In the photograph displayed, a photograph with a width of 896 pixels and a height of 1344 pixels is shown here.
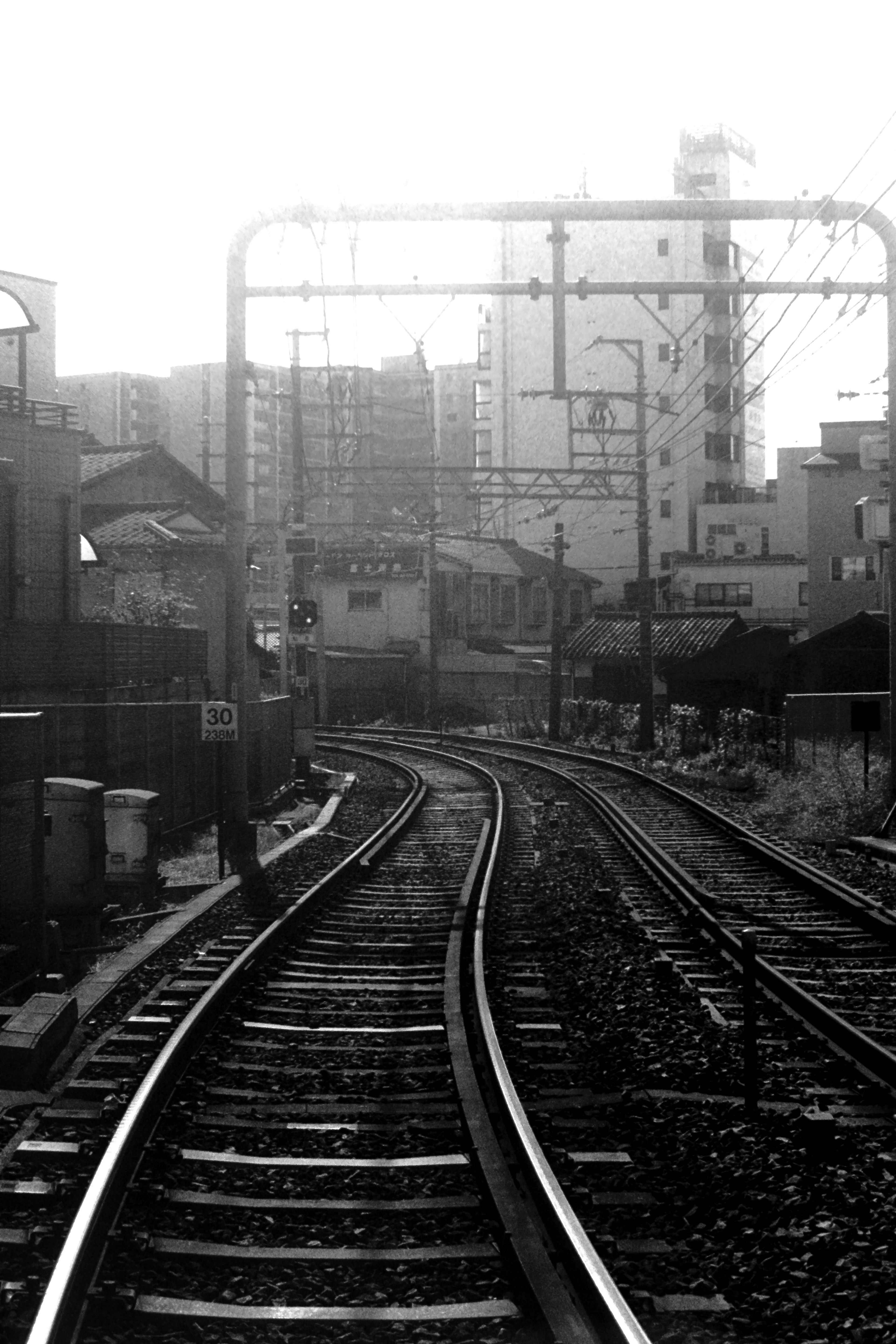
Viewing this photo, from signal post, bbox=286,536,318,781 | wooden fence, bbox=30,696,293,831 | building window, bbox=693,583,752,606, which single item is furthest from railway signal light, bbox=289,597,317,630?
building window, bbox=693,583,752,606

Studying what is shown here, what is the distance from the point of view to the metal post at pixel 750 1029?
687cm

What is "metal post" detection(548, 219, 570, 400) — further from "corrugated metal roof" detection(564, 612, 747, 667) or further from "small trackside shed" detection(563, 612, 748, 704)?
"small trackside shed" detection(563, 612, 748, 704)

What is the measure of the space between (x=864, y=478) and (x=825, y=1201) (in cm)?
5174

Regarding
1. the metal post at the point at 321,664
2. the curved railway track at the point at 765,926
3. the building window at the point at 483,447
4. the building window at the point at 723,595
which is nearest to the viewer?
the curved railway track at the point at 765,926

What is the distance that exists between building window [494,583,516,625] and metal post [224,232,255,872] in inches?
1988

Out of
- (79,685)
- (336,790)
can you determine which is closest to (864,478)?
(336,790)

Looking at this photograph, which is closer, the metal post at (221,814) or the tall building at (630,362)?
the metal post at (221,814)

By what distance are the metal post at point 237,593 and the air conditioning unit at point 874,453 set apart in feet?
49.2

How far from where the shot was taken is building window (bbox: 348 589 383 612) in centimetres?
6256

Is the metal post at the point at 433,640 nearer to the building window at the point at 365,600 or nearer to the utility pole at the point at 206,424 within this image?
the building window at the point at 365,600

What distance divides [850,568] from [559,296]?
41.7 m

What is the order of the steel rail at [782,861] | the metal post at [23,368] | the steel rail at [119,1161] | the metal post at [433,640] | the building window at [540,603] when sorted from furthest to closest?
1. the building window at [540,603]
2. the metal post at [433,640]
3. the metal post at [23,368]
4. the steel rail at [782,861]
5. the steel rail at [119,1161]

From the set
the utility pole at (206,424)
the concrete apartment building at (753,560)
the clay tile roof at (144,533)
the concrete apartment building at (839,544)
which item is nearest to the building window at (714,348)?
the concrete apartment building at (753,560)

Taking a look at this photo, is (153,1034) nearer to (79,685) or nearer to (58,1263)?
(58,1263)
